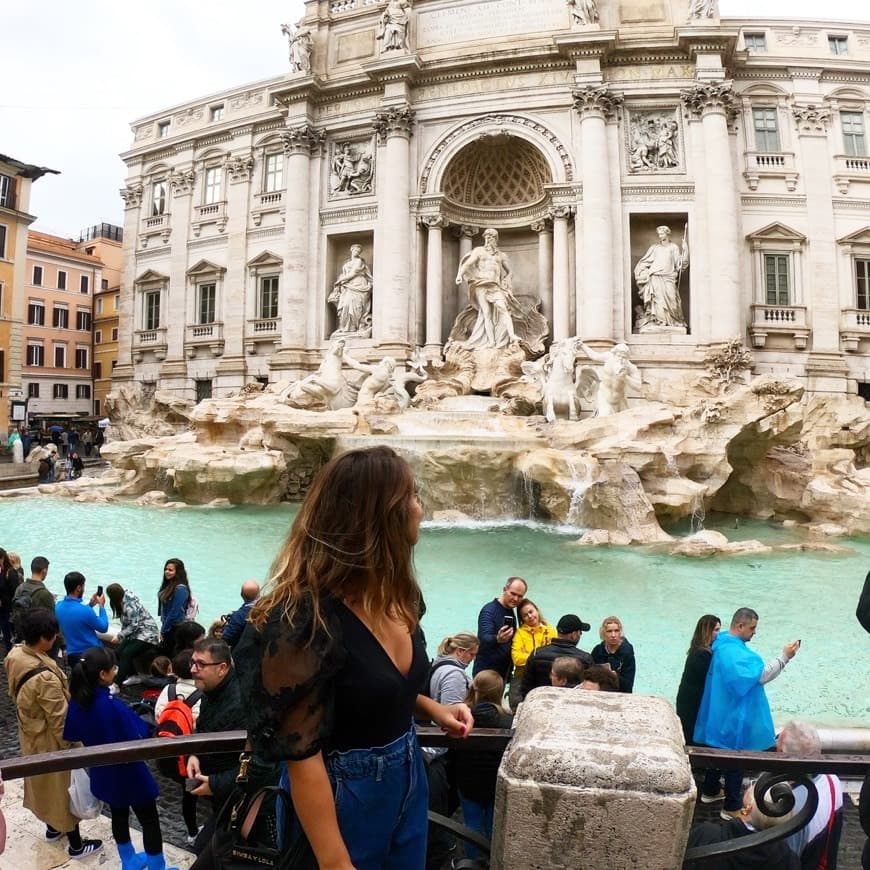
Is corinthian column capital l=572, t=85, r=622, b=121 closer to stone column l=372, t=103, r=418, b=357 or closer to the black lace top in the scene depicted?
stone column l=372, t=103, r=418, b=357

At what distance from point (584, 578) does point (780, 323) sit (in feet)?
46.5

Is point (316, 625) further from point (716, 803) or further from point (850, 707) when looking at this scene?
point (850, 707)

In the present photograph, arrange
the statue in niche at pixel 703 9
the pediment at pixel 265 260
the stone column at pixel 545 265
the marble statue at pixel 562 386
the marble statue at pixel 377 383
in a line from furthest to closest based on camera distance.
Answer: the pediment at pixel 265 260 < the stone column at pixel 545 265 < the statue in niche at pixel 703 9 < the marble statue at pixel 377 383 < the marble statue at pixel 562 386

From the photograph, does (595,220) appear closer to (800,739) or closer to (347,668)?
(800,739)

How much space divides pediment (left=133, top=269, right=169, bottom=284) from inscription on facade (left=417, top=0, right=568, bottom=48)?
1244 cm

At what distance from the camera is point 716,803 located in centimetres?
315

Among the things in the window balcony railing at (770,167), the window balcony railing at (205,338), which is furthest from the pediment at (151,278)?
the window balcony railing at (770,167)

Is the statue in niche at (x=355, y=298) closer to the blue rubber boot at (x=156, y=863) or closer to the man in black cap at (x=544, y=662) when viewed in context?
the man in black cap at (x=544, y=662)

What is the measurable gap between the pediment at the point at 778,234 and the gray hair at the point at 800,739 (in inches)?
745

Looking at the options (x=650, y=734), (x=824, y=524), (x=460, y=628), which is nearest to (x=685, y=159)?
(x=824, y=524)

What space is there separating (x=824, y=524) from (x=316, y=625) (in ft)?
39.5

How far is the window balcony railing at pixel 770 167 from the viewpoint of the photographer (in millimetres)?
18297

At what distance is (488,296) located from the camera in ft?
58.4

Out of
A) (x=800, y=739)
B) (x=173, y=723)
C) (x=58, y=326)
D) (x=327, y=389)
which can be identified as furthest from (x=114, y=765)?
(x=58, y=326)
